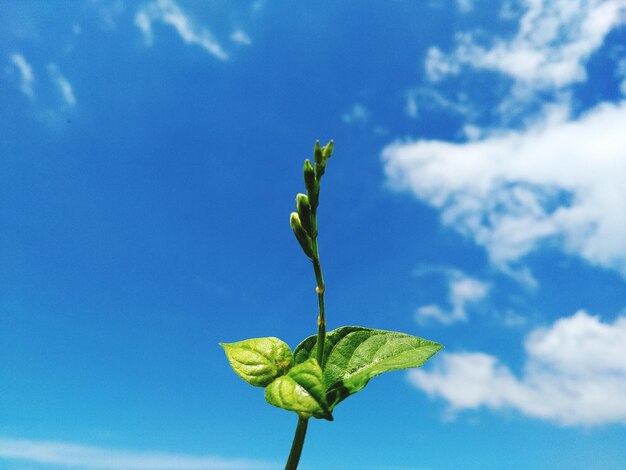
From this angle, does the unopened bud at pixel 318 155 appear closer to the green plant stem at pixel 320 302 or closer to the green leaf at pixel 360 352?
the green plant stem at pixel 320 302

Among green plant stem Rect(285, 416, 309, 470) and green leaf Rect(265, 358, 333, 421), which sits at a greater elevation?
green leaf Rect(265, 358, 333, 421)

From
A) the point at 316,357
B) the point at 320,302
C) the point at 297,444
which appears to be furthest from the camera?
the point at 316,357

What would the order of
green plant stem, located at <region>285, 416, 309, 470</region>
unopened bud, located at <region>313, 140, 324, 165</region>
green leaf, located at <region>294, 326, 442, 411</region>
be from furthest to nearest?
green leaf, located at <region>294, 326, 442, 411</region> → unopened bud, located at <region>313, 140, 324, 165</region> → green plant stem, located at <region>285, 416, 309, 470</region>

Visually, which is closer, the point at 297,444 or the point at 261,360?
the point at 297,444

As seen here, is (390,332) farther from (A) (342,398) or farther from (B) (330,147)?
(B) (330,147)

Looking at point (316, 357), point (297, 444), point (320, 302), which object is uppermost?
point (320, 302)

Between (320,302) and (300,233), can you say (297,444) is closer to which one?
(320,302)

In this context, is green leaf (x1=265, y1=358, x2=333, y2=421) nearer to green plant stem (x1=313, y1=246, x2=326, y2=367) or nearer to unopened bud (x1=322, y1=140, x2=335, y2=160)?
green plant stem (x1=313, y1=246, x2=326, y2=367)

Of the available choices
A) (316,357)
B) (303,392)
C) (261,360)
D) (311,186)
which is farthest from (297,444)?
(311,186)

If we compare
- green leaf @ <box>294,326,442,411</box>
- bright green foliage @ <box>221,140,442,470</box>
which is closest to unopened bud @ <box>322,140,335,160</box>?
bright green foliage @ <box>221,140,442,470</box>
